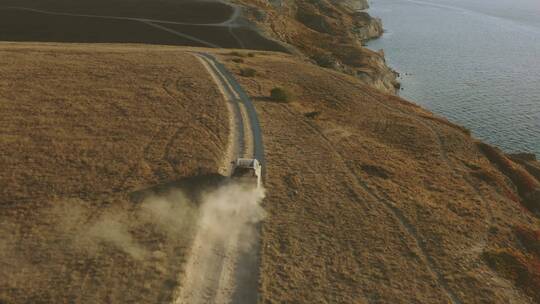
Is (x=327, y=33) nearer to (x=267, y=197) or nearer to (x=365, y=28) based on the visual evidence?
(x=365, y=28)

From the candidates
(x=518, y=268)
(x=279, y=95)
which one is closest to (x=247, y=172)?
(x=518, y=268)

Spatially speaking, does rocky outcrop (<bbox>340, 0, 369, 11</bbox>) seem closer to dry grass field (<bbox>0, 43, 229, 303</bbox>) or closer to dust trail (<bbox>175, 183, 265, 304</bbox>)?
dry grass field (<bbox>0, 43, 229, 303</bbox>)

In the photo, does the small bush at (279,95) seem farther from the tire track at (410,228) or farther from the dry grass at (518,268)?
the dry grass at (518,268)

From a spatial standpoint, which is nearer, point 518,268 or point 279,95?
point 518,268

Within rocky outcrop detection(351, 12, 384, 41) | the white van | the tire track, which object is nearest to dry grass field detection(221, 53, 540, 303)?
the tire track

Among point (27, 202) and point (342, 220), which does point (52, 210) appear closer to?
point (27, 202)

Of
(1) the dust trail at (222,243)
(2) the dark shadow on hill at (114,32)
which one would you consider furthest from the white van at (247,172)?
(2) the dark shadow on hill at (114,32)

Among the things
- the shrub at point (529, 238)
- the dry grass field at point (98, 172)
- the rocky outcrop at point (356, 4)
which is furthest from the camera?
the rocky outcrop at point (356, 4)
